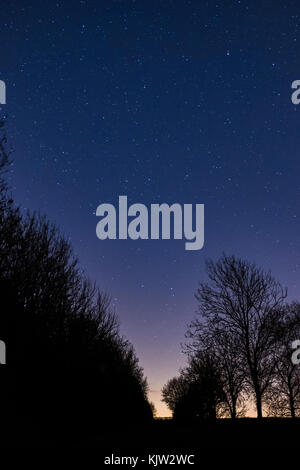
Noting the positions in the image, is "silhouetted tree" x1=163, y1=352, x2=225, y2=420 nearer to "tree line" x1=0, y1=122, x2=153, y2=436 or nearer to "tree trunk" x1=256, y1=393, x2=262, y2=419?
"tree trunk" x1=256, y1=393, x2=262, y2=419

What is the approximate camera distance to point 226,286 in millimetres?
24562

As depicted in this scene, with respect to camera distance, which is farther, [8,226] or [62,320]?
[62,320]

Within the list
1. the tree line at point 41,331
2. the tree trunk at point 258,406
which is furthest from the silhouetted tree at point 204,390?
the tree line at point 41,331

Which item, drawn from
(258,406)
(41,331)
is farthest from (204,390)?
(41,331)

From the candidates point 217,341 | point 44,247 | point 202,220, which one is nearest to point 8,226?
point 44,247

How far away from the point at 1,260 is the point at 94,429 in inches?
505

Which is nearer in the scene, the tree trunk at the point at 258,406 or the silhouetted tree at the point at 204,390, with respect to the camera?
the tree trunk at the point at 258,406

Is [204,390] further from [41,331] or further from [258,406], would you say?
[41,331]

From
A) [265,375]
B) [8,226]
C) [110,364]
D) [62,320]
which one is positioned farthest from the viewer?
[110,364]

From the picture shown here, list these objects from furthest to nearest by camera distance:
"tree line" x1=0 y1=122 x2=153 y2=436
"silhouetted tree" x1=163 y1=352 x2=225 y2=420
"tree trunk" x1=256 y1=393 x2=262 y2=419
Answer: "silhouetted tree" x1=163 y1=352 x2=225 y2=420 < "tree trunk" x1=256 y1=393 x2=262 y2=419 < "tree line" x1=0 y1=122 x2=153 y2=436

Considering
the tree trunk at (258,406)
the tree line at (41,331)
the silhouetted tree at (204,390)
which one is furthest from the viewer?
the silhouetted tree at (204,390)

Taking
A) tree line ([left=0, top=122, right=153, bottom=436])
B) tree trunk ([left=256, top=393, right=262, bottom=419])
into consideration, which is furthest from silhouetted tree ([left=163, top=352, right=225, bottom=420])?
tree line ([left=0, top=122, right=153, bottom=436])

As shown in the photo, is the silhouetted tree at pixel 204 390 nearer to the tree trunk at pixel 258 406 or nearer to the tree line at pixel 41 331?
the tree trunk at pixel 258 406

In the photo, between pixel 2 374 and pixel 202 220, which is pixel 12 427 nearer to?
pixel 2 374
